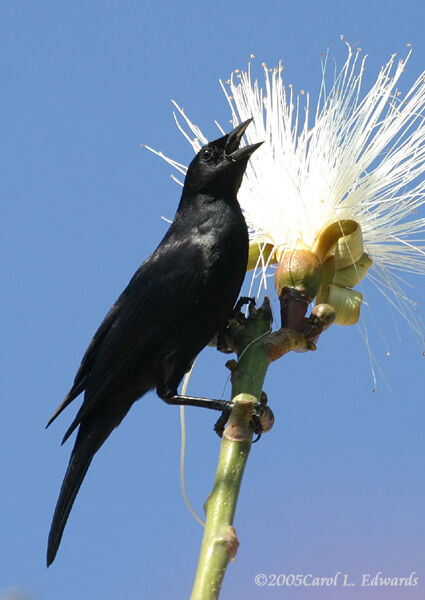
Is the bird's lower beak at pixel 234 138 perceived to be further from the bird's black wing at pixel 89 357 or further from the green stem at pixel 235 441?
the green stem at pixel 235 441

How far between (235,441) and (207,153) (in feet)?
6.59

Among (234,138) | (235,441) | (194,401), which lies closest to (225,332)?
(194,401)

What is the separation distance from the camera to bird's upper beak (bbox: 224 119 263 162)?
12.4ft

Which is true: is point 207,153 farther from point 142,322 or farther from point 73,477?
point 73,477

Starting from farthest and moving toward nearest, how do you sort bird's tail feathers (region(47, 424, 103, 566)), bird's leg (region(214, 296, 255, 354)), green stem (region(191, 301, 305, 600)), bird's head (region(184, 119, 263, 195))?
bird's head (region(184, 119, 263, 195)) → bird's leg (region(214, 296, 255, 354)) → bird's tail feathers (region(47, 424, 103, 566)) → green stem (region(191, 301, 305, 600))

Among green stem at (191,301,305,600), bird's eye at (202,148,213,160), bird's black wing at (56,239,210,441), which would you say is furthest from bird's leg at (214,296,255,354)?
bird's eye at (202,148,213,160)

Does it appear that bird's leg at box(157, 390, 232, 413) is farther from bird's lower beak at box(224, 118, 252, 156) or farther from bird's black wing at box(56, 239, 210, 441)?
bird's lower beak at box(224, 118, 252, 156)

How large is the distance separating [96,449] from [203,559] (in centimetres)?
177

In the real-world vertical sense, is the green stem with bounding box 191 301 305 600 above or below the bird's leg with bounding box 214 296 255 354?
below

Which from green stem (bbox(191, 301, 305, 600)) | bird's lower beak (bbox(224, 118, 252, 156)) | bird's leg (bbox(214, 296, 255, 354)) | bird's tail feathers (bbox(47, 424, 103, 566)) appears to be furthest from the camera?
bird's lower beak (bbox(224, 118, 252, 156))

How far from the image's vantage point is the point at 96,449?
372cm

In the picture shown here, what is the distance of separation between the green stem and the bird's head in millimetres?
1003

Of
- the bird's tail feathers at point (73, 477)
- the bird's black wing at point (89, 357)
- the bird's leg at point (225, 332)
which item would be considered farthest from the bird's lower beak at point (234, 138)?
the bird's tail feathers at point (73, 477)

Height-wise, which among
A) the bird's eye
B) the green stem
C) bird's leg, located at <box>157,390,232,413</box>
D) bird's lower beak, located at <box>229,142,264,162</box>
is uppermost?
the bird's eye
